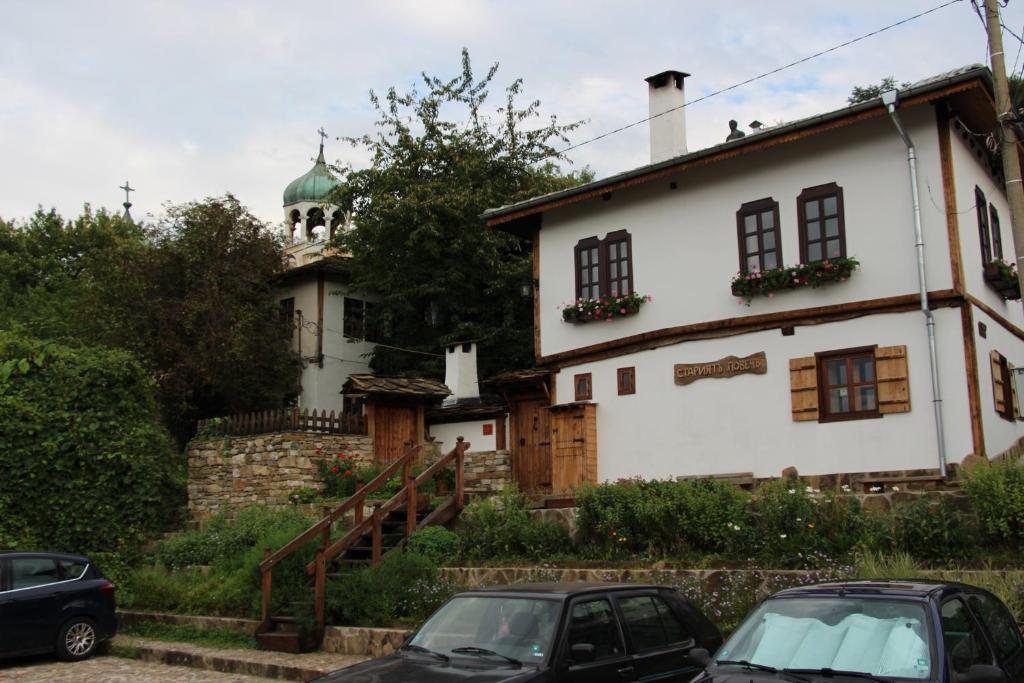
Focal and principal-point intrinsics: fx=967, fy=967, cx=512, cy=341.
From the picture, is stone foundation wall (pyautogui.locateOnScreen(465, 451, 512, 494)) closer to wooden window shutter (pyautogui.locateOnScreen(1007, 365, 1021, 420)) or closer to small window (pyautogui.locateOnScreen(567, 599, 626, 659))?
wooden window shutter (pyautogui.locateOnScreen(1007, 365, 1021, 420))

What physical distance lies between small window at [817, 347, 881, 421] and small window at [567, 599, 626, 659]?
916 centimetres

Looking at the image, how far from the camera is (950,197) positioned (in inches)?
582

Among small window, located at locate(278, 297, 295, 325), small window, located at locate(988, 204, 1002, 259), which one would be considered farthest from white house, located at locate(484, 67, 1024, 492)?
small window, located at locate(278, 297, 295, 325)

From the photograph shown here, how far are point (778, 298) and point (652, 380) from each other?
9.19 ft

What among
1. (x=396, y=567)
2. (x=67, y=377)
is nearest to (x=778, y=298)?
(x=396, y=567)

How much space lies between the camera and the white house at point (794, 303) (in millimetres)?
14711

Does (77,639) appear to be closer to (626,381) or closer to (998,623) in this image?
(626,381)

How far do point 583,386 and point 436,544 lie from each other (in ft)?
18.7

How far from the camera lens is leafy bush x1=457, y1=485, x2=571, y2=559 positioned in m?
13.8

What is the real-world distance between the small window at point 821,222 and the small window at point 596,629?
33.6 feet

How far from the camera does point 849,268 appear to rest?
15336mm

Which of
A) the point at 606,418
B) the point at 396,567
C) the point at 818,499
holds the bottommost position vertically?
the point at 396,567

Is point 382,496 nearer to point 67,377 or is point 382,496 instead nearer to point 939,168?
point 67,377

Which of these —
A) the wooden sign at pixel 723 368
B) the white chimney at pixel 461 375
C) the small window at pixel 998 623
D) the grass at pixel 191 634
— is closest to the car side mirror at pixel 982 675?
the small window at pixel 998 623
